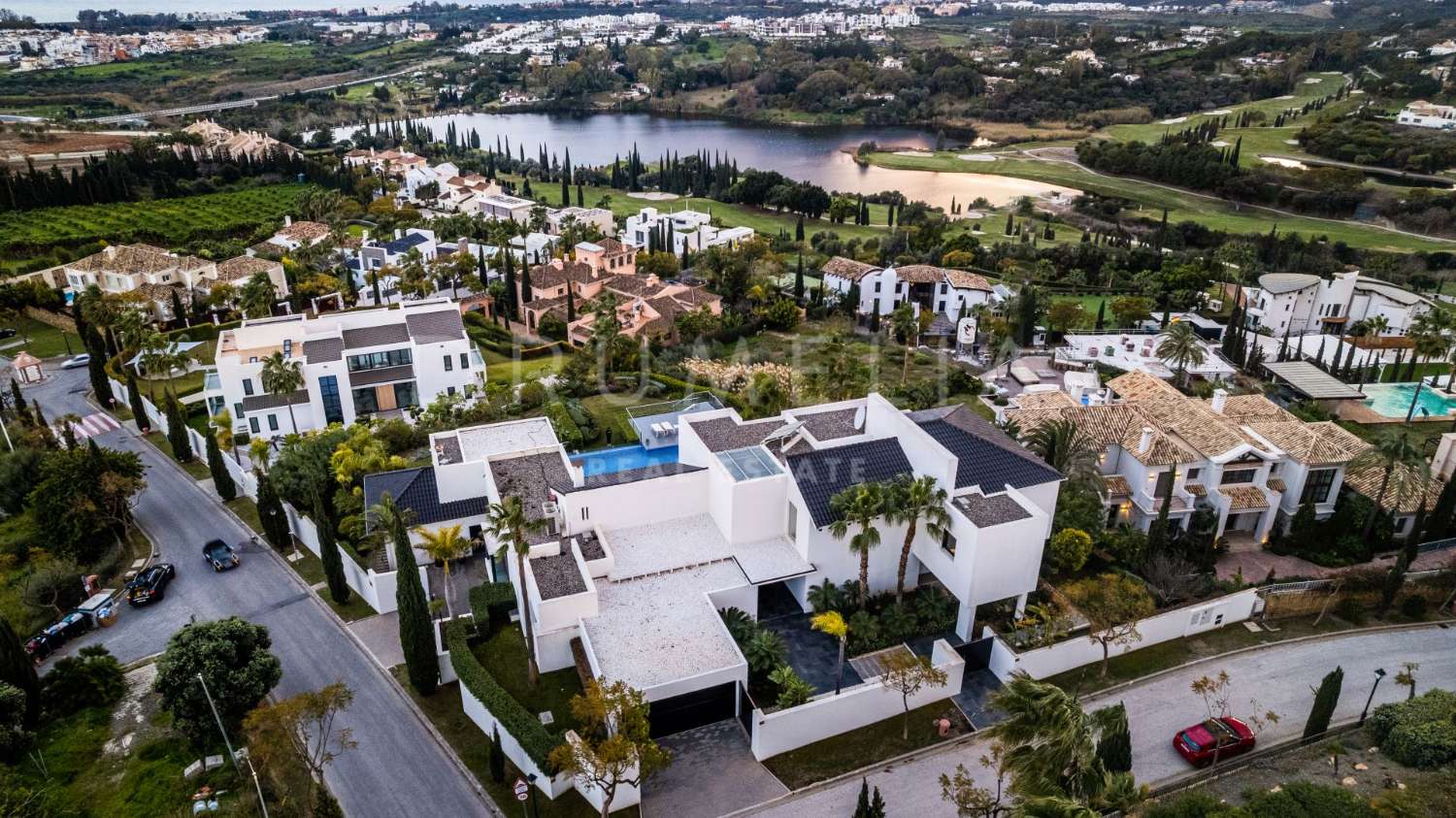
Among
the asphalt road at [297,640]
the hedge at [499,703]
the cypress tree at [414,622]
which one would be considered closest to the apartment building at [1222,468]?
the hedge at [499,703]

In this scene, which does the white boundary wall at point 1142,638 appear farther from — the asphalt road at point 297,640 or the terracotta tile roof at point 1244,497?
the asphalt road at point 297,640

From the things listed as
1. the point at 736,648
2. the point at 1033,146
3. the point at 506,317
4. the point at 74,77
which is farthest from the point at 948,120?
the point at 74,77

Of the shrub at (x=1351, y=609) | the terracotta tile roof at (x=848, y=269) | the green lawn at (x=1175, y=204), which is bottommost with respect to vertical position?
the shrub at (x=1351, y=609)

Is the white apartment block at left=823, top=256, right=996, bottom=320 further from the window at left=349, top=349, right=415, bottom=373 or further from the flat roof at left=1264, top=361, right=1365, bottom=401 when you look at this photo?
the window at left=349, top=349, right=415, bottom=373

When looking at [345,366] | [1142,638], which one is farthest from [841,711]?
[345,366]

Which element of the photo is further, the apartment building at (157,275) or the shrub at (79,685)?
the apartment building at (157,275)
